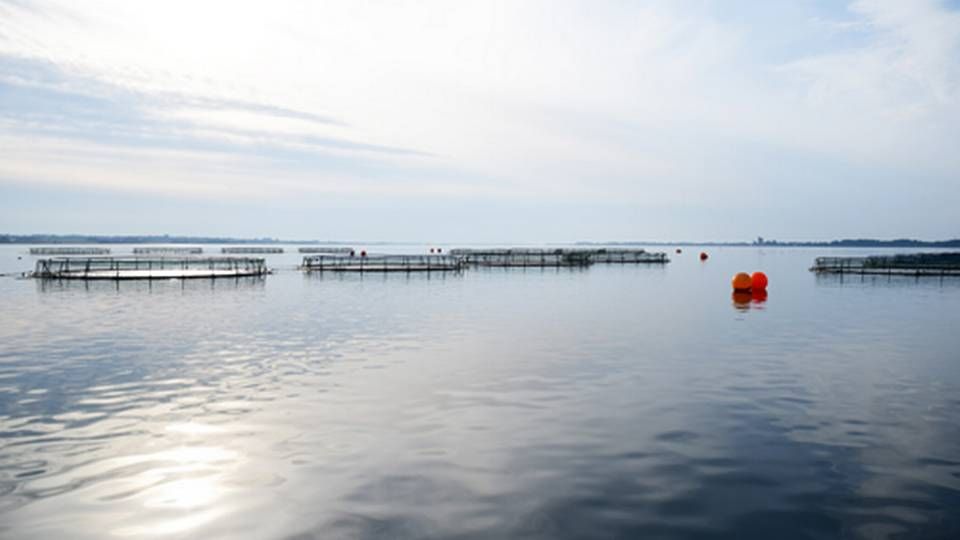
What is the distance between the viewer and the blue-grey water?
9570mm

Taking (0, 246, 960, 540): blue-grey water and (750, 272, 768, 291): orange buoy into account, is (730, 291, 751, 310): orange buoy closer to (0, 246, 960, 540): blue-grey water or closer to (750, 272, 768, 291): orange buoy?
(750, 272, 768, 291): orange buoy

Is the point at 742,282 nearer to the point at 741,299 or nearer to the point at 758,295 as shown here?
the point at 758,295

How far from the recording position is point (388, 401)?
16297mm

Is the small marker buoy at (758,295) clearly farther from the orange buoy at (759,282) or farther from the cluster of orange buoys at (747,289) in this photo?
the orange buoy at (759,282)

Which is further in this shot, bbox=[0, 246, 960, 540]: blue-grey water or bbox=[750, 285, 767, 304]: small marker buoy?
bbox=[750, 285, 767, 304]: small marker buoy

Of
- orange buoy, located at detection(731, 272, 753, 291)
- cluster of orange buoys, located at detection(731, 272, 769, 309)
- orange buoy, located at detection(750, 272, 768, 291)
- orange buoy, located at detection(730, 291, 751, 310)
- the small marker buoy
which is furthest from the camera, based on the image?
orange buoy, located at detection(750, 272, 768, 291)

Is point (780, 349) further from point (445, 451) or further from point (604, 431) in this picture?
point (445, 451)

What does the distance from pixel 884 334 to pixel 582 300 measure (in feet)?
63.3

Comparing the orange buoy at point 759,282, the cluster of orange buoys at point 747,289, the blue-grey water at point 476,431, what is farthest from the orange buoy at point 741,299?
the blue-grey water at point 476,431

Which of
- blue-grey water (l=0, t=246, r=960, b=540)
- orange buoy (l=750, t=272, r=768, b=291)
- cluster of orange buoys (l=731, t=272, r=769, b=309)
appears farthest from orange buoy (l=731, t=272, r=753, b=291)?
blue-grey water (l=0, t=246, r=960, b=540)

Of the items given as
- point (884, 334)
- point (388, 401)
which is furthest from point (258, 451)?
point (884, 334)

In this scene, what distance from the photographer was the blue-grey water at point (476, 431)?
377 inches

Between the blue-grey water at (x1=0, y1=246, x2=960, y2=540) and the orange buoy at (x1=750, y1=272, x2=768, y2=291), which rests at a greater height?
the orange buoy at (x1=750, y1=272, x2=768, y2=291)

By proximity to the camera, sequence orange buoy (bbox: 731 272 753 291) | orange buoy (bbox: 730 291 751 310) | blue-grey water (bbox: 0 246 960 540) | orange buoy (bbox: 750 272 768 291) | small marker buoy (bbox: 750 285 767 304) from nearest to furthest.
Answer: blue-grey water (bbox: 0 246 960 540) < orange buoy (bbox: 730 291 751 310) < small marker buoy (bbox: 750 285 767 304) < orange buoy (bbox: 731 272 753 291) < orange buoy (bbox: 750 272 768 291)
